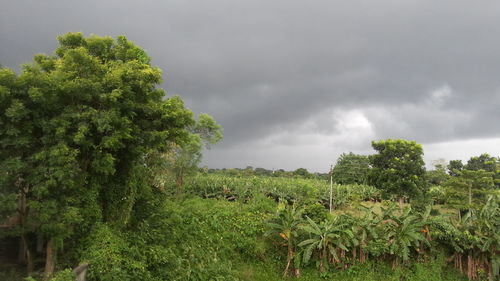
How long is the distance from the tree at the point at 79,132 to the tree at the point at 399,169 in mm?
16749

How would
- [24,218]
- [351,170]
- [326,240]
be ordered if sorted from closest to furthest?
[24,218]
[326,240]
[351,170]

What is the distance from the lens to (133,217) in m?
11.4

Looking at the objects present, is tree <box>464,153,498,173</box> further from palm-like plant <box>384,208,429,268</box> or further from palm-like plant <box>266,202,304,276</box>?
palm-like plant <box>266,202,304,276</box>

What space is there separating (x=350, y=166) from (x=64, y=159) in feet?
109

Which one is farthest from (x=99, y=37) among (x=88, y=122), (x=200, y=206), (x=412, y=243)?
(x=412, y=243)

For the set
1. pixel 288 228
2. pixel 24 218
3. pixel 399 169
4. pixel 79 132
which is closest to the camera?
pixel 79 132

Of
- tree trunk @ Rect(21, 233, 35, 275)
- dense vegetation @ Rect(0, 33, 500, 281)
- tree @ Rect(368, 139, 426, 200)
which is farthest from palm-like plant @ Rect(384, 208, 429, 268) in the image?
tree trunk @ Rect(21, 233, 35, 275)

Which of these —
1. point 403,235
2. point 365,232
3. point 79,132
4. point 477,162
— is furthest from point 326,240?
point 477,162

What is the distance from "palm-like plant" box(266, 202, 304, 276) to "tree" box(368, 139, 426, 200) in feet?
39.4

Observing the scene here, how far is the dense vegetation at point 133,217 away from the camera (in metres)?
8.12

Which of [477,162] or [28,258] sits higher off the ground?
[477,162]

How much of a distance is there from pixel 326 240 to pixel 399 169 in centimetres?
1307

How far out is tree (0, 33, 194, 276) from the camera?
793 centimetres

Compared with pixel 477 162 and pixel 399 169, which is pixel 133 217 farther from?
pixel 477 162
